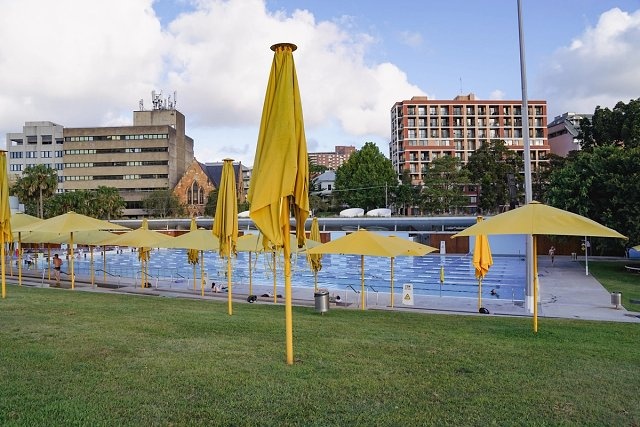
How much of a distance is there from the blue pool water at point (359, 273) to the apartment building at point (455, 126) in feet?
163

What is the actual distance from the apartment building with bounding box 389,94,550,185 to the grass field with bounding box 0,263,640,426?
86413mm

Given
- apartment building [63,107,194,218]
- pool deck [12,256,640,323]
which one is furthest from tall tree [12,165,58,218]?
apartment building [63,107,194,218]

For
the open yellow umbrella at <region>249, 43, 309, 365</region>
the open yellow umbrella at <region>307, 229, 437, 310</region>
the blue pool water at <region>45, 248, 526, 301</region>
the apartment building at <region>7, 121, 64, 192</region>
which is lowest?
the blue pool water at <region>45, 248, 526, 301</region>

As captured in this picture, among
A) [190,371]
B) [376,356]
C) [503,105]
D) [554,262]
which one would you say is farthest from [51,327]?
[503,105]

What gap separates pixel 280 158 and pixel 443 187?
6841cm

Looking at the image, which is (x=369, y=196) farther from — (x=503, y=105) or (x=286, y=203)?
(x=286, y=203)

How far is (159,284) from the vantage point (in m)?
24.2

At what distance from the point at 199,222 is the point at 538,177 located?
4720 cm

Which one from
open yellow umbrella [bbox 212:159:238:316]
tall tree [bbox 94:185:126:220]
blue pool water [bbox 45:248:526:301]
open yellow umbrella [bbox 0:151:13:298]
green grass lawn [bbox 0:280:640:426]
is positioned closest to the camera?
green grass lawn [bbox 0:280:640:426]

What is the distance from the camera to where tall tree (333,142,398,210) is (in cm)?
7856

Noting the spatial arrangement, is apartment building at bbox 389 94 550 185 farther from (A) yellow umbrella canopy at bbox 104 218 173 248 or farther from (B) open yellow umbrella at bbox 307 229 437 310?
(B) open yellow umbrella at bbox 307 229 437 310

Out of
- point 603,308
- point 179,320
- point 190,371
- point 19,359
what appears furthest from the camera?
point 603,308

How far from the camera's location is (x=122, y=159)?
322ft

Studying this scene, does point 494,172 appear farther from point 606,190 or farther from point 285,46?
point 285,46
